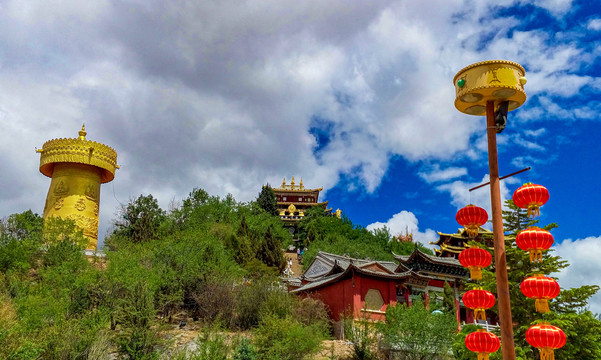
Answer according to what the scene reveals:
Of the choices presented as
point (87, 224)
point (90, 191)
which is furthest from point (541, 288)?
point (90, 191)

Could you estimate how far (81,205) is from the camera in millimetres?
25500

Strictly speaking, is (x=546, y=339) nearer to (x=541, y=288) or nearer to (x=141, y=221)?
(x=541, y=288)

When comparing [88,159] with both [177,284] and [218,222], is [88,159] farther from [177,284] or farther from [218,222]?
[218,222]

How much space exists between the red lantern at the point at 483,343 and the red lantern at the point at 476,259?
748mm

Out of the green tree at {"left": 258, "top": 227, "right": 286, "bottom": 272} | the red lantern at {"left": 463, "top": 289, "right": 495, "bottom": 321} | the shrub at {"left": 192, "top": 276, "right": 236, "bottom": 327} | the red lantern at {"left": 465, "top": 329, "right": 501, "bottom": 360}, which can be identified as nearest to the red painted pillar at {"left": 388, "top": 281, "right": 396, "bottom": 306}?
the shrub at {"left": 192, "top": 276, "right": 236, "bottom": 327}

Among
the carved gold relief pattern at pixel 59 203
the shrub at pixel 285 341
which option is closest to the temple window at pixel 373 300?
the shrub at pixel 285 341

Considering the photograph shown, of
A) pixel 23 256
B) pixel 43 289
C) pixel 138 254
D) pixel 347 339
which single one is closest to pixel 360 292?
pixel 347 339

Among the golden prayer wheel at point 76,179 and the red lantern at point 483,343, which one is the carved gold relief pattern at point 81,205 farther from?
the red lantern at point 483,343

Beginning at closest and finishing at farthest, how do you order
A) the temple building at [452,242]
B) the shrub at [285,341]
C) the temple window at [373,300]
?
the shrub at [285,341]
the temple window at [373,300]
the temple building at [452,242]

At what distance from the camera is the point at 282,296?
20.2 meters

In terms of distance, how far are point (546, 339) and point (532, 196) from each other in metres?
1.80

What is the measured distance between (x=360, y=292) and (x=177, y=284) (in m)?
7.69

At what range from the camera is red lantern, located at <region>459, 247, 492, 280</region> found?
263 inches

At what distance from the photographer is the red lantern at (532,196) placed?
6559 mm
